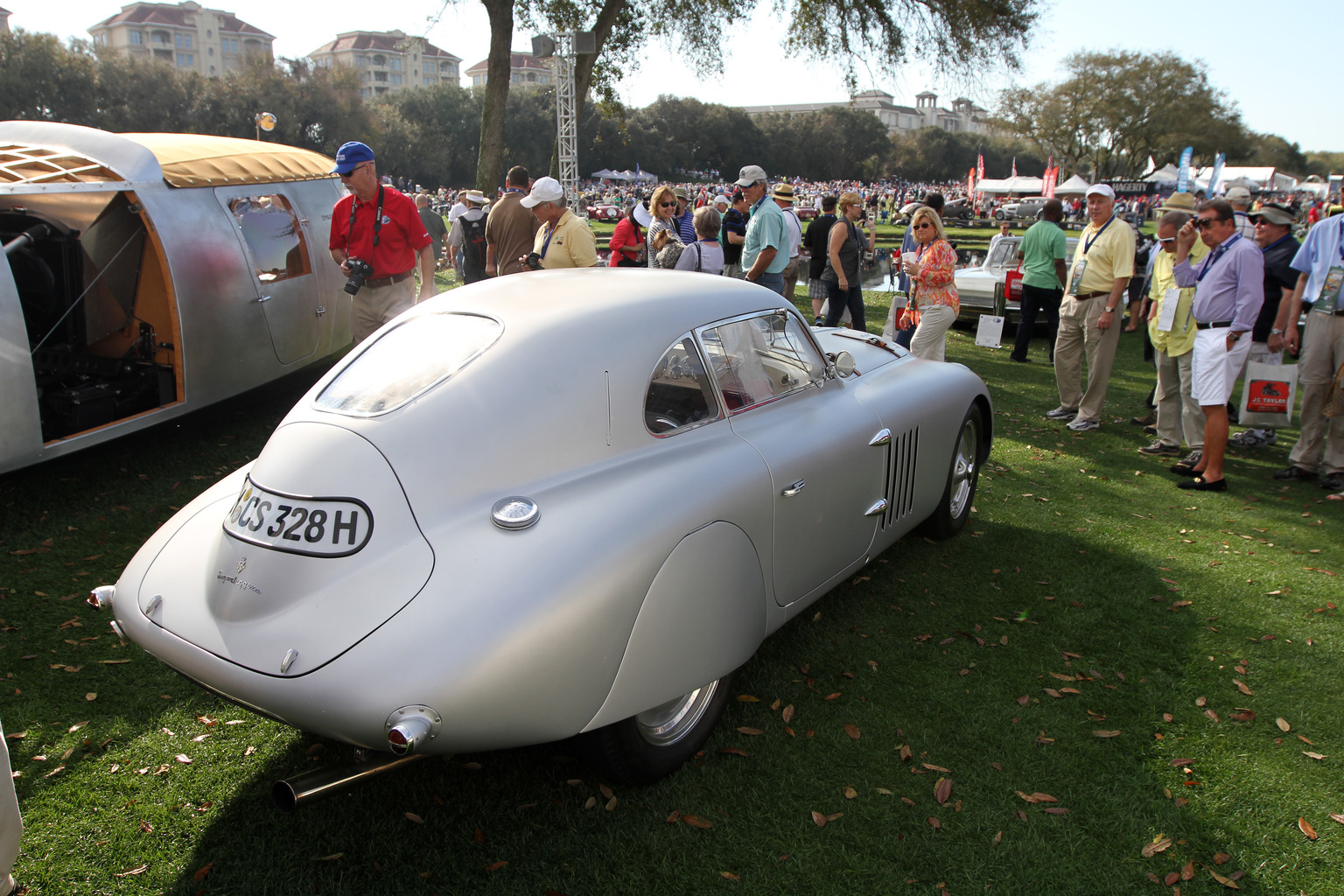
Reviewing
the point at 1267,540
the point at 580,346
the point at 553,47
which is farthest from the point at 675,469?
the point at 553,47

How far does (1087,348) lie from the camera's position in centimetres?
790

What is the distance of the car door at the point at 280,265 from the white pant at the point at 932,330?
16.8ft

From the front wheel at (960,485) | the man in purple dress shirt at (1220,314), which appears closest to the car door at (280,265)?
the front wheel at (960,485)

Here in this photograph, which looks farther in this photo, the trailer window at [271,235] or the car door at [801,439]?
the trailer window at [271,235]

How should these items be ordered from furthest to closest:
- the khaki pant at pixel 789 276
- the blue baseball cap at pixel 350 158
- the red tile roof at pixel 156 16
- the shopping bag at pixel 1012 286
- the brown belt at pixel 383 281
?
the red tile roof at pixel 156 16, the shopping bag at pixel 1012 286, the khaki pant at pixel 789 276, the brown belt at pixel 383 281, the blue baseball cap at pixel 350 158

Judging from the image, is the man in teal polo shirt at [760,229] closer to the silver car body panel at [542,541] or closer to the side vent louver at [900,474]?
the side vent louver at [900,474]

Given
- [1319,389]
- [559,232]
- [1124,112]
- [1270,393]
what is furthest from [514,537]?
[1124,112]

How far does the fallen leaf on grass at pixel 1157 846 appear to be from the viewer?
2752mm

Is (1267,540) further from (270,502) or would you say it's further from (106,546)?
(106,546)

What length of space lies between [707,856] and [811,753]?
682 mm

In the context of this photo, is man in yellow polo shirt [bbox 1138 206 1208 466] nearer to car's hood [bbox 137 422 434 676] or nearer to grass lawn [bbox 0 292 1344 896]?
grass lawn [bbox 0 292 1344 896]

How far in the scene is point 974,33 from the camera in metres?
20.1

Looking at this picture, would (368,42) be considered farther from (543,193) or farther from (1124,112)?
(543,193)

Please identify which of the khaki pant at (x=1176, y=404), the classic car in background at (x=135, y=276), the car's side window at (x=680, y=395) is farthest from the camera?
the khaki pant at (x=1176, y=404)
